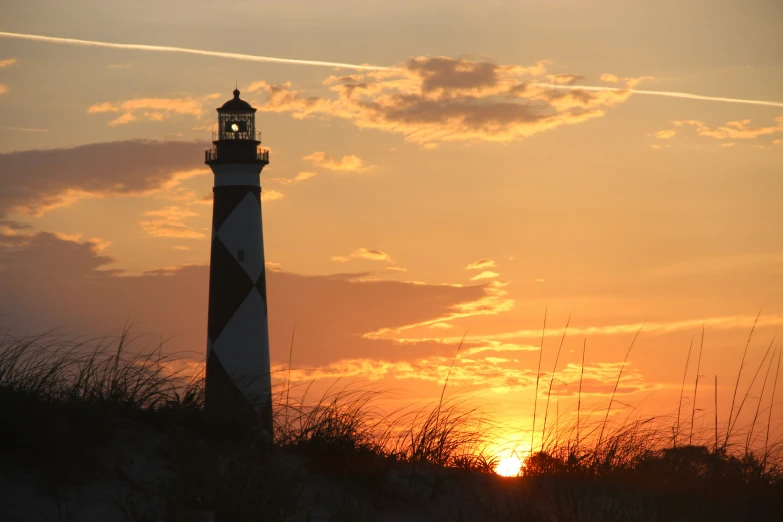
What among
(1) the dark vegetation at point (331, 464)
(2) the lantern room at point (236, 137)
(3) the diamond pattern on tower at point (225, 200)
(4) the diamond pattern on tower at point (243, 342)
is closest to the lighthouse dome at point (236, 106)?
(2) the lantern room at point (236, 137)

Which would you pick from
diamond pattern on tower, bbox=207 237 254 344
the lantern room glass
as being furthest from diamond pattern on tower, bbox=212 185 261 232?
the lantern room glass

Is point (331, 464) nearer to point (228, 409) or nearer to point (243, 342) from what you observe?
point (228, 409)

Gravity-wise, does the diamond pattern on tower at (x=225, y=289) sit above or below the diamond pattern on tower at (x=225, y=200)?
below

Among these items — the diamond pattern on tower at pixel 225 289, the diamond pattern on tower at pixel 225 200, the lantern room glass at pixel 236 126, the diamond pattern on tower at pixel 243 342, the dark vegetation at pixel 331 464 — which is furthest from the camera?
the lantern room glass at pixel 236 126

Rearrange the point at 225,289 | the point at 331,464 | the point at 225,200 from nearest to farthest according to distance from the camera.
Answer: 1. the point at 331,464
2. the point at 225,289
3. the point at 225,200

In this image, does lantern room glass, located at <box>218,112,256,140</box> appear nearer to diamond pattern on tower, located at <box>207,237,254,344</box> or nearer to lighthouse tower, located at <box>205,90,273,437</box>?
lighthouse tower, located at <box>205,90,273,437</box>

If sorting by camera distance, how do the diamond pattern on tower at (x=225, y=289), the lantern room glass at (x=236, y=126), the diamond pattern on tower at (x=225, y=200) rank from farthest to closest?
the lantern room glass at (x=236, y=126) → the diamond pattern on tower at (x=225, y=200) → the diamond pattern on tower at (x=225, y=289)

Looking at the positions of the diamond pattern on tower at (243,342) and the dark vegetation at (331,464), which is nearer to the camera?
the dark vegetation at (331,464)

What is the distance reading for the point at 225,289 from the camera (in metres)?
17.5

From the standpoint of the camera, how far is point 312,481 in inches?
270

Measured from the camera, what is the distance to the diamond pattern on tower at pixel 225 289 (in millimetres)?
17422

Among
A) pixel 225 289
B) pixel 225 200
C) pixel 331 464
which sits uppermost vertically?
pixel 225 200

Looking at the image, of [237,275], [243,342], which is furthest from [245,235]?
[243,342]

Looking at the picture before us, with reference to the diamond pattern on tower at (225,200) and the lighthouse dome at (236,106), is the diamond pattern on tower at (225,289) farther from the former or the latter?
the lighthouse dome at (236,106)
